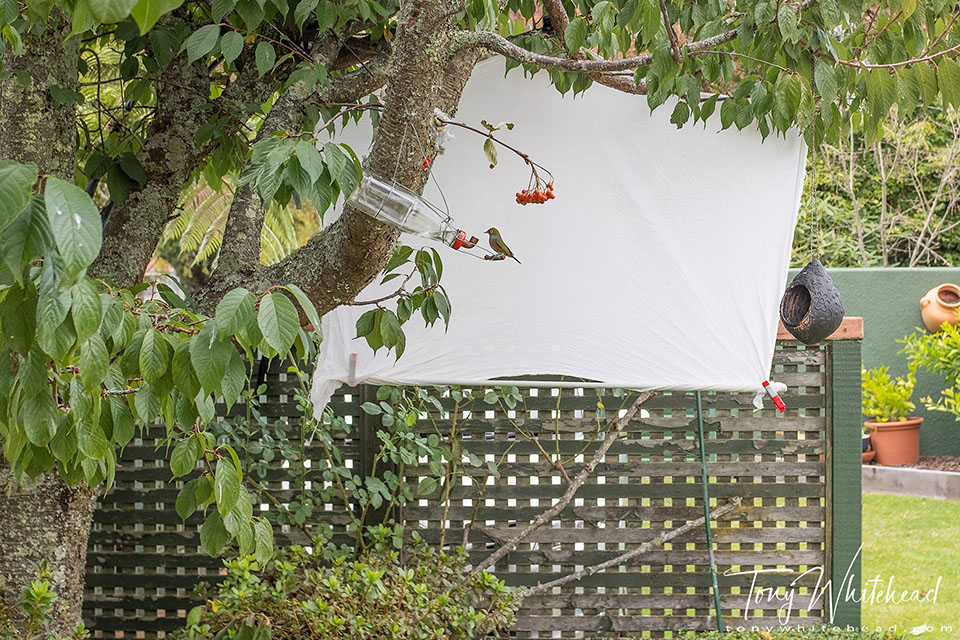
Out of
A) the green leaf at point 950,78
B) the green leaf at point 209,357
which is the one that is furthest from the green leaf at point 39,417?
the green leaf at point 950,78

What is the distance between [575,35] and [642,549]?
228cm

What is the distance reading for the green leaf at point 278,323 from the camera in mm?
1152

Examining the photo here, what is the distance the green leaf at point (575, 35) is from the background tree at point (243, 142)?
2 centimetres

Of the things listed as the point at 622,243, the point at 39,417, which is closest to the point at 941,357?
the point at 622,243

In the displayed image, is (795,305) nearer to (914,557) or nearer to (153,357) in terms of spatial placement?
(153,357)

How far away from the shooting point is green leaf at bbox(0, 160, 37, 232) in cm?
88

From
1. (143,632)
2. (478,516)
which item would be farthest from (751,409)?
(143,632)

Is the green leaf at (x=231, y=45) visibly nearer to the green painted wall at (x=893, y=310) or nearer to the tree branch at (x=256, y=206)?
the tree branch at (x=256, y=206)

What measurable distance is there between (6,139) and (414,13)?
3.42 ft

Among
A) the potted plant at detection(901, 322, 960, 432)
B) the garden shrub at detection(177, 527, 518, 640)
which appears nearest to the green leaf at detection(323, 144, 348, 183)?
the garden shrub at detection(177, 527, 518, 640)

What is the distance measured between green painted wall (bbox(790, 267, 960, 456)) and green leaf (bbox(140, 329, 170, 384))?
6.47 meters

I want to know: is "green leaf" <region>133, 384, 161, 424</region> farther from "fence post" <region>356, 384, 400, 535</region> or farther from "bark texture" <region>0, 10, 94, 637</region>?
"fence post" <region>356, 384, 400, 535</region>

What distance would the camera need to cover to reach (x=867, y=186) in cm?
989

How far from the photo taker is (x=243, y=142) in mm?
2689
